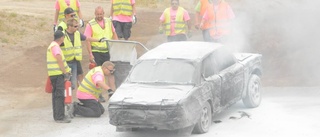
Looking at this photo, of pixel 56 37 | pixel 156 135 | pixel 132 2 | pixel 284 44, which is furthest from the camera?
pixel 284 44

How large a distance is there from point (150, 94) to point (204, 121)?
1063mm

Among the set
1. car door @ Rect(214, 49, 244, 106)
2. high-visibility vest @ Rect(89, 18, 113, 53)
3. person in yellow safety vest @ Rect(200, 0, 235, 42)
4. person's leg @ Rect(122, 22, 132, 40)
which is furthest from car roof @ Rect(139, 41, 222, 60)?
person's leg @ Rect(122, 22, 132, 40)

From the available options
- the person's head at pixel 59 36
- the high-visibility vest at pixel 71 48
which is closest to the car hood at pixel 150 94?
the person's head at pixel 59 36

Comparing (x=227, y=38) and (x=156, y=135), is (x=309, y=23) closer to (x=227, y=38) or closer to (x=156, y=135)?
(x=227, y=38)

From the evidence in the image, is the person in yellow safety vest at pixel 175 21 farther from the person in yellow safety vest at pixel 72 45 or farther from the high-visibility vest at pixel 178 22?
the person in yellow safety vest at pixel 72 45

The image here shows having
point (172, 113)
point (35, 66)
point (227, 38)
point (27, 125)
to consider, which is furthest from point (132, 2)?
point (172, 113)

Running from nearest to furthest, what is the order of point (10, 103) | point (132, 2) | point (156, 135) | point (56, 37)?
point (156, 135) < point (56, 37) < point (10, 103) < point (132, 2)

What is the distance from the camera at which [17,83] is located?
51.9 ft

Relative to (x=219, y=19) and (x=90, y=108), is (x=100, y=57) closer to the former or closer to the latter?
(x=90, y=108)

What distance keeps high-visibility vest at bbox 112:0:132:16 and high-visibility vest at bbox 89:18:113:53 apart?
2005mm

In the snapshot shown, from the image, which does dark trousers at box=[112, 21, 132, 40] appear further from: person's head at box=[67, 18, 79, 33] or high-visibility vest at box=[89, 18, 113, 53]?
person's head at box=[67, 18, 79, 33]

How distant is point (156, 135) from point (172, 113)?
972 millimetres

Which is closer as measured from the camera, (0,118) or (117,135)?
(117,135)

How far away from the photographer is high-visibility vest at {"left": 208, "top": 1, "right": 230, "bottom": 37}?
14555mm
